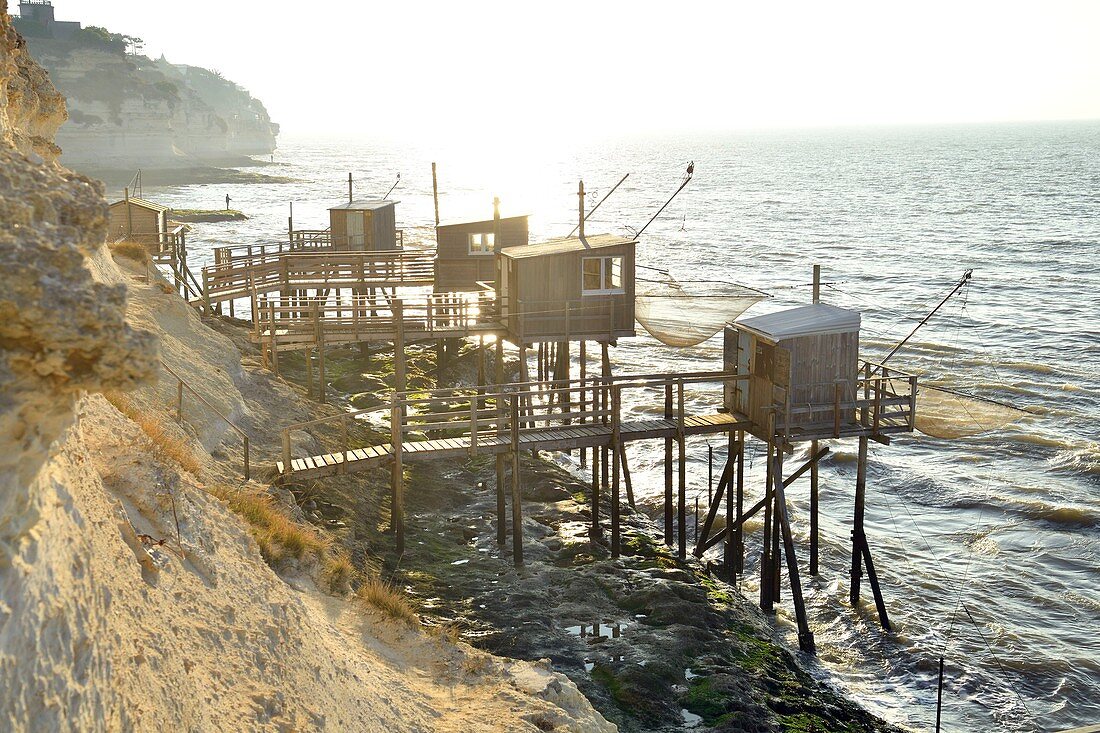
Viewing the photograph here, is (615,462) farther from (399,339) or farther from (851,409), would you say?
(399,339)

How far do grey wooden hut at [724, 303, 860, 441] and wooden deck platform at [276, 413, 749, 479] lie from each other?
1.07 metres

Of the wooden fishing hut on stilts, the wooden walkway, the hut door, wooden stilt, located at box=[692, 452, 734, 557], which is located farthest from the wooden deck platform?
the hut door

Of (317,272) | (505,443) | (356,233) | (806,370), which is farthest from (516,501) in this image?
(356,233)

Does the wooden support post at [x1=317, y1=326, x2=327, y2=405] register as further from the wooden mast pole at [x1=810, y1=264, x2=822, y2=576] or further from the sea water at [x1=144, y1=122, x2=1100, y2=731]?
the wooden mast pole at [x1=810, y1=264, x2=822, y2=576]

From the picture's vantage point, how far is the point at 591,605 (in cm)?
1891

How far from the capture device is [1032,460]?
3109 cm

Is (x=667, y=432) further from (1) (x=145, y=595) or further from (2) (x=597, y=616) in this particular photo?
(1) (x=145, y=595)

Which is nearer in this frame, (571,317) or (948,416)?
(571,317)

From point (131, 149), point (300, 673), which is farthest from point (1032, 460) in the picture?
point (131, 149)

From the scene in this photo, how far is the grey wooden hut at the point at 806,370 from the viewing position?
65.9 feet

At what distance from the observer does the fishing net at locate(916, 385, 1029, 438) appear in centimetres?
2606

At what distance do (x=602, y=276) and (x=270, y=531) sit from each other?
42.6 ft

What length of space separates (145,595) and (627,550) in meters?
13.7

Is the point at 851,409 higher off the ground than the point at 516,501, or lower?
higher
